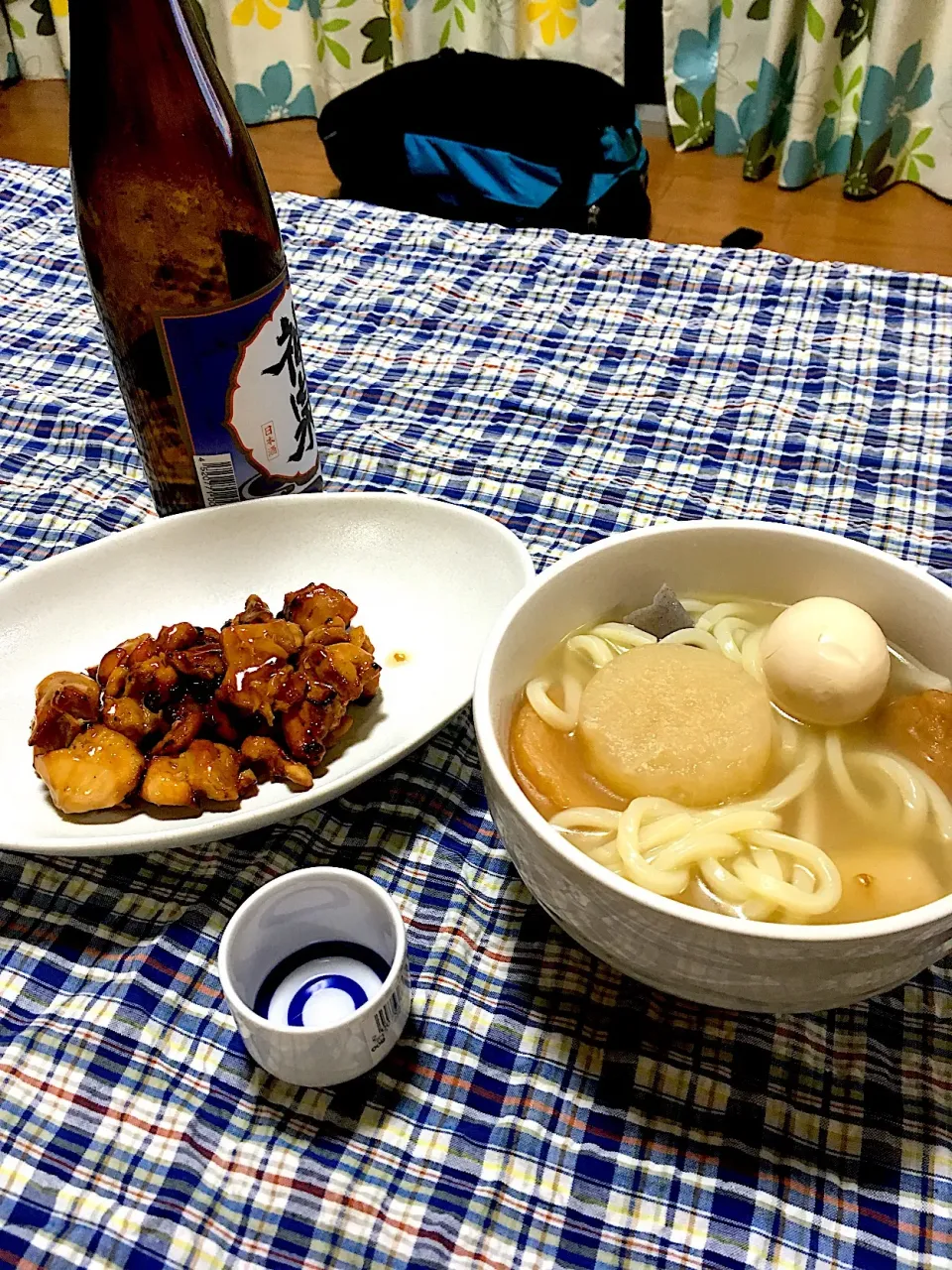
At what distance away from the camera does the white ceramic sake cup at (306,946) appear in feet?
1.63

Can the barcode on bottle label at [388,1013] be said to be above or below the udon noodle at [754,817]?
below

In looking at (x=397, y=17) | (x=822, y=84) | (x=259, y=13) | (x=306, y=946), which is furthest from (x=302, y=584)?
(x=259, y=13)

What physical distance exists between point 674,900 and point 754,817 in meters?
0.08

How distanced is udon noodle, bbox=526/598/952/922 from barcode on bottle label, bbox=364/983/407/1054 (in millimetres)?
121

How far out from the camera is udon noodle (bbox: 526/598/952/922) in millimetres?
514

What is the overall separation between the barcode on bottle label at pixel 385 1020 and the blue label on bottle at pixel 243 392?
0.45 metres

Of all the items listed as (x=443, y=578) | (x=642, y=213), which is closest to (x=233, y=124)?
(x=443, y=578)

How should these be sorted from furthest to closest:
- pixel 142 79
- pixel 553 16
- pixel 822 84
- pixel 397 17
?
pixel 397 17 → pixel 553 16 → pixel 822 84 → pixel 142 79

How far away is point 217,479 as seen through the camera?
32.6 inches

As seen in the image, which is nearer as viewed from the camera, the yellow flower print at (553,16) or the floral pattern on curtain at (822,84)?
the floral pattern on curtain at (822,84)

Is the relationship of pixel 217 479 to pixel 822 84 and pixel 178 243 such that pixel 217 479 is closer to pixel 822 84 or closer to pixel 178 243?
pixel 178 243

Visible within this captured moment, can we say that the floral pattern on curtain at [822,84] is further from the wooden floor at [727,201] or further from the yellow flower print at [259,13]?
the yellow flower print at [259,13]

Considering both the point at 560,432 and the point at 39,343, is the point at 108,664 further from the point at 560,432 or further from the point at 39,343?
the point at 39,343

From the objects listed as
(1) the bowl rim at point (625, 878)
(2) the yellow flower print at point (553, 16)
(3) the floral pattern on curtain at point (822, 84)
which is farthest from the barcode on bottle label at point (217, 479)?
(2) the yellow flower print at point (553, 16)
